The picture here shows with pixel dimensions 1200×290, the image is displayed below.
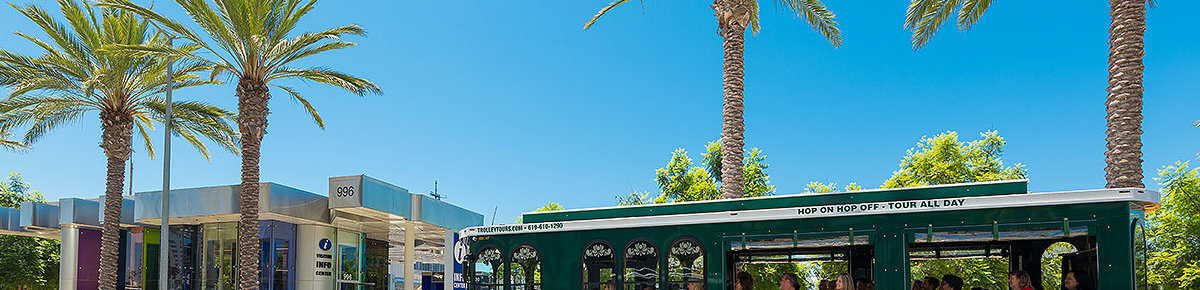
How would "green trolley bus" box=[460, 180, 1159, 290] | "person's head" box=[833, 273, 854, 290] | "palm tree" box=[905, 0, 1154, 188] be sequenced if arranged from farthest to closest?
"palm tree" box=[905, 0, 1154, 188], "person's head" box=[833, 273, 854, 290], "green trolley bus" box=[460, 180, 1159, 290]

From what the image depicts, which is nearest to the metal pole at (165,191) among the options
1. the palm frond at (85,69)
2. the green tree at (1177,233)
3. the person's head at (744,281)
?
the palm frond at (85,69)

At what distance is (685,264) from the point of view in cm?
1021

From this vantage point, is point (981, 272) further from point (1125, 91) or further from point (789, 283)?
point (789, 283)

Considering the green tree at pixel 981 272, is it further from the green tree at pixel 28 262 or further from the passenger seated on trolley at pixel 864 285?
the green tree at pixel 28 262

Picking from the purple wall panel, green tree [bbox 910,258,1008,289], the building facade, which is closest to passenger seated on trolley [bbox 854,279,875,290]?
green tree [bbox 910,258,1008,289]

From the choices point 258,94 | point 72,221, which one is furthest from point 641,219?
point 72,221

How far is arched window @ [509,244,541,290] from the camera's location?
1128cm

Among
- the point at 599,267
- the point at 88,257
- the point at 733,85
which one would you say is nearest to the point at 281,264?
the point at 88,257

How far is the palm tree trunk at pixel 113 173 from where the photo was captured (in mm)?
22781

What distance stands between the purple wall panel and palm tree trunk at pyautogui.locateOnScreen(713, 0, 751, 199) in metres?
19.4

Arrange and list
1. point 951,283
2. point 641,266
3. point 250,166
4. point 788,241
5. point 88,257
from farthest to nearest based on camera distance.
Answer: point 88,257 < point 250,166 < point 951,283 < point 641,266 < point 788,241

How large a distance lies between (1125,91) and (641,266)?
334 inches

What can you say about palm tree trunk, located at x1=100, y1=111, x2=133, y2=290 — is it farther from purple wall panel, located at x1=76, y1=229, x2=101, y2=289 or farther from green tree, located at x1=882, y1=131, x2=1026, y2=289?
green tree, located at x1=882, y1=131, x2=1026, y2=289

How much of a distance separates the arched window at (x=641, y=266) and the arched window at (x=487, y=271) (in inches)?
72.7
